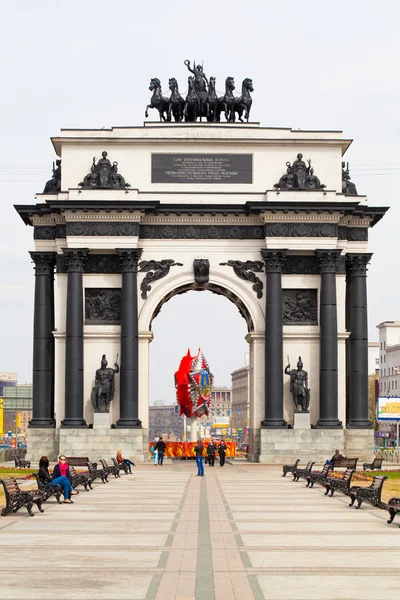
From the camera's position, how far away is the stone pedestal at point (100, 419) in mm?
66250

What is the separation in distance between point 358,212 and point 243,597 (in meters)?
51.8

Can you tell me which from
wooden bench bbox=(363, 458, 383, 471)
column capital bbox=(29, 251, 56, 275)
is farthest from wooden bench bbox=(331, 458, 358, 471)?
column capital bbox=(29, 251, 56, 275)

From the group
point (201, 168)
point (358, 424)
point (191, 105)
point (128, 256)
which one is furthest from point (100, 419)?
point (191, 105)

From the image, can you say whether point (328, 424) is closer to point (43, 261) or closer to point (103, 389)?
point (103, 389)

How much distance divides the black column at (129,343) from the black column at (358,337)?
12.8 m

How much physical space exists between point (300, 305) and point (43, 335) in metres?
15.2

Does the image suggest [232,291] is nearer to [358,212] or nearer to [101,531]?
[358,212]

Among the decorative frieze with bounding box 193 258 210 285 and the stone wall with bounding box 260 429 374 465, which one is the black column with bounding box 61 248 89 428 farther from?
the stone wall with bounding box 260 429 374 465

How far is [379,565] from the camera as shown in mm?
22328

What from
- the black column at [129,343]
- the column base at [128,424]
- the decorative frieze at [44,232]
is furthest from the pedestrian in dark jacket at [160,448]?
the decorative frieze at [44,232]

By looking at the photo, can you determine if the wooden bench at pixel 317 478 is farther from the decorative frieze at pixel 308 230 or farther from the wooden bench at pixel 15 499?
the decorative frieze at pixel 308 230

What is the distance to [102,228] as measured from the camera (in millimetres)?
67000

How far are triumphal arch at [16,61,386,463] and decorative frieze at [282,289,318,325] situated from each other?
83 millimetres

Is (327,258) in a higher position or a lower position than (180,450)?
higher
